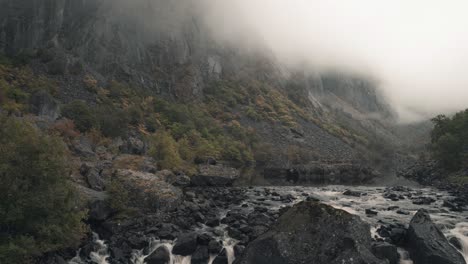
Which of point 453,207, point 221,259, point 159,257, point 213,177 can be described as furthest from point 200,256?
point 213,177

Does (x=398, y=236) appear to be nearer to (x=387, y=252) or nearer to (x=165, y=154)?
(x=387, y=252)

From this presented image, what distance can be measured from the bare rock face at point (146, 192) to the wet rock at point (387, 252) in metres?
19.2

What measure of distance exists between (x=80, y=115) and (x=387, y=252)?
5524 cm

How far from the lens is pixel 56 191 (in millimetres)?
20891

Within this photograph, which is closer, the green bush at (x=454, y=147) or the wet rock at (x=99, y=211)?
the wet rock at (x=99, y=211)

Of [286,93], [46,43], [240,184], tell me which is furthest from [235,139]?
[286,93]

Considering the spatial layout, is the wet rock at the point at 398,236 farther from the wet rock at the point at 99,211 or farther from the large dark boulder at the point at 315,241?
the wet rock at the point at 99,211

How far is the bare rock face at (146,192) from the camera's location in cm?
3126

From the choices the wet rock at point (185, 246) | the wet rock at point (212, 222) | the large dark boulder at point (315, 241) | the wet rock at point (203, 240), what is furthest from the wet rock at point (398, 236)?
the wet rock at point (185, 246)

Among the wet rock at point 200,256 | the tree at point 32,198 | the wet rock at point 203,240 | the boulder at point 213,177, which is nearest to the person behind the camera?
the tree at point 32,198

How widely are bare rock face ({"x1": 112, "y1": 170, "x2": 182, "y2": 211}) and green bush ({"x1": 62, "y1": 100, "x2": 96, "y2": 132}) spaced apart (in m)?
27.6

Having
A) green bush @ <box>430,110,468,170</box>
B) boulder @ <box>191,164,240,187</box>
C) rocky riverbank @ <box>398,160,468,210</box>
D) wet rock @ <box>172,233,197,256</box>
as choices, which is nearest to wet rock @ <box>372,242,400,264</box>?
wet rock @ <box>172,233,197,256</box>

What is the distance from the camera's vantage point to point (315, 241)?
58.6 feet

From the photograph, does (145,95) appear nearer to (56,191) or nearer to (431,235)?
(56,191)
